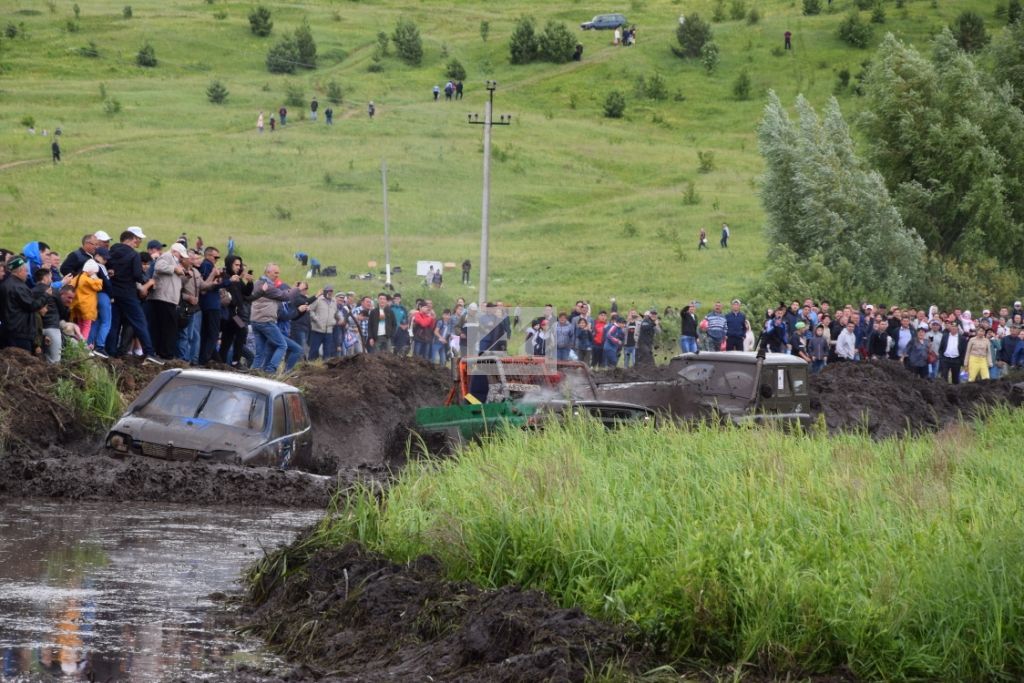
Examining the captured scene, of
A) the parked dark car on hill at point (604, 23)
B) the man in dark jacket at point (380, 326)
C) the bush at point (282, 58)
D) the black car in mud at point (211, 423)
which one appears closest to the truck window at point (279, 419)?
the black car in mud at point (211, 423)

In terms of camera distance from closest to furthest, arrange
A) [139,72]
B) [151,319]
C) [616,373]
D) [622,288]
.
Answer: [151,319]
[616,373]
[622,288]
[139,72]

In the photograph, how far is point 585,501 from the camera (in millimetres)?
10648

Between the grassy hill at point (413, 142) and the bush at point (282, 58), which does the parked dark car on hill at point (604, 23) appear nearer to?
the grassy hill at point (413, 142)

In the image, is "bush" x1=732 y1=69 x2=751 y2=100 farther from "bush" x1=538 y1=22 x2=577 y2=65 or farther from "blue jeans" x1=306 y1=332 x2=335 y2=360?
"blue jeans" x1=306 y1=332 x2=335 y2=360

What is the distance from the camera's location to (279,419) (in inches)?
668

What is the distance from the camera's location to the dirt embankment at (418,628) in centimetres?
827

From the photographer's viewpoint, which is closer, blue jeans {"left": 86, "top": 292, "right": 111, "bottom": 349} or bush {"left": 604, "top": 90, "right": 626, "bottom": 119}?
blue jeans {"left": 86, "top": 292, "right": 111, "bottom": 349}

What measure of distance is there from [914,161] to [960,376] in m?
23.2

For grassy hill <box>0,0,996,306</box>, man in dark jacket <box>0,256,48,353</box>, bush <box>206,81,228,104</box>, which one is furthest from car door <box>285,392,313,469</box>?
bush <box>206,81,228,104</box>

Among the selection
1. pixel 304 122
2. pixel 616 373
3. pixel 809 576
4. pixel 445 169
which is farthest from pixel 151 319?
pixel 304 122

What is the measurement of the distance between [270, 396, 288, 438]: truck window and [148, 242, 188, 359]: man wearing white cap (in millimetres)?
4701

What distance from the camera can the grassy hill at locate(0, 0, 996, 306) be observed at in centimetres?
7200

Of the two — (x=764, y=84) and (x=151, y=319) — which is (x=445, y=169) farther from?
(x=151, y=319)

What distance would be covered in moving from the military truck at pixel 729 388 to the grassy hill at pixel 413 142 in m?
38.3
